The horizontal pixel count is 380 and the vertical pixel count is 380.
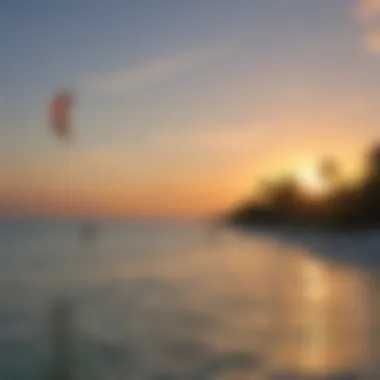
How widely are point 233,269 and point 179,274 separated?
2.51 metres

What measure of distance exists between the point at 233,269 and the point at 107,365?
13.5 metres

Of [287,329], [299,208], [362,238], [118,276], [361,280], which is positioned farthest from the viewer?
[299,208]

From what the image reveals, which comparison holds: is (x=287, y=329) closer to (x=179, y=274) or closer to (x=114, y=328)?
(x=114, y=328)

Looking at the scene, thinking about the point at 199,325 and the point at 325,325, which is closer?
the point at 325,325

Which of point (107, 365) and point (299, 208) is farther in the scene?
point (299, 208)

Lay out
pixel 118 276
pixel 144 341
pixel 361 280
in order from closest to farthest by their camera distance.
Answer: pixel 144 341
pixel 361 280
pixel 118 276

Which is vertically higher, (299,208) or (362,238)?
(299,208)

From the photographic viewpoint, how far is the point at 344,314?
31.4ft

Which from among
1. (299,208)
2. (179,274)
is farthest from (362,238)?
(299,208)

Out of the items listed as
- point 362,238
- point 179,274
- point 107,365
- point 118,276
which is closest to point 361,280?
point 179,274

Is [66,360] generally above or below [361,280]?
below

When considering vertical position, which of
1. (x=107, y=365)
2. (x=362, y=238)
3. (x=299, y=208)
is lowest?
(x=107, y=365)

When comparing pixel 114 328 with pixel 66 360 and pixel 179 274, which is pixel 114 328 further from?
pixel 179 274

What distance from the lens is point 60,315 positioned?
10570 millimetres
